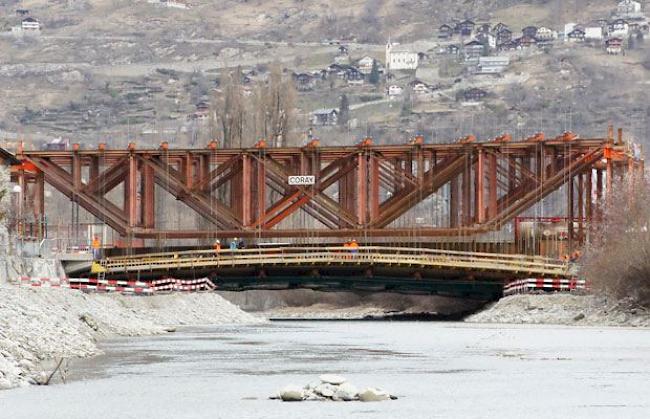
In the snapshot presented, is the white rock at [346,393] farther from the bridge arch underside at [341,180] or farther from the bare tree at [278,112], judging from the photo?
the bare tree at [278,112]

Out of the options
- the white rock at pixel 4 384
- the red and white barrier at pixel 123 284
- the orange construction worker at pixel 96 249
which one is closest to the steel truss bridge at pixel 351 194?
the red and white barrier at pixel 123 284

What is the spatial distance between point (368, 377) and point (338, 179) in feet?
209

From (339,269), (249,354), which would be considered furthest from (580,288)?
(249,354)

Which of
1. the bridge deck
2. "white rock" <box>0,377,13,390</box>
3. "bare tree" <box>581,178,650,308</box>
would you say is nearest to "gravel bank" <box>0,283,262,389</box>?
"white rock" <box>0,377,13,390</box>

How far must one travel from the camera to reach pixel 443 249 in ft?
380

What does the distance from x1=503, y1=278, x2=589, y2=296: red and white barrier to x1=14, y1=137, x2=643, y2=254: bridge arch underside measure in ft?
31.7

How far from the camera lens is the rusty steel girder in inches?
4537

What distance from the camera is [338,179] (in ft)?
387

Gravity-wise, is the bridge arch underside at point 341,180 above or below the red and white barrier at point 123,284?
above

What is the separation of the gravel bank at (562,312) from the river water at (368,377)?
364 inches

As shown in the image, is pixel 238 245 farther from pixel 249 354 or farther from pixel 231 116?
pixel 249 354

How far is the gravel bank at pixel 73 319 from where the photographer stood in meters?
54.0

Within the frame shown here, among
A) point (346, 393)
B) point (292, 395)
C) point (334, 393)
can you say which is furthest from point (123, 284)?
point (346, 393)

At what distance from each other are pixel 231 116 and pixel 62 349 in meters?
87.5
